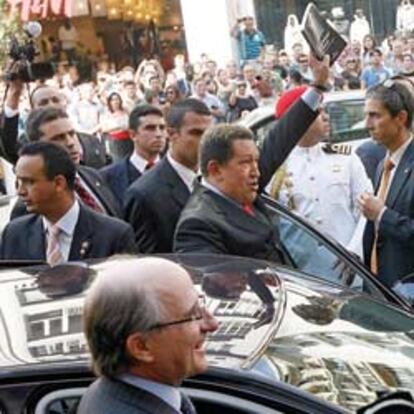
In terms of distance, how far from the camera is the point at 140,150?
6.13 metres

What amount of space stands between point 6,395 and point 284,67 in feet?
55.2

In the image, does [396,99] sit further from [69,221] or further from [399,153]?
[69,221]

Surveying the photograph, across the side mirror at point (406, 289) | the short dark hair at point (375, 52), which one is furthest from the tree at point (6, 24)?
the side mirror at point (406, 289)

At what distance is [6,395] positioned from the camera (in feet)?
7.84

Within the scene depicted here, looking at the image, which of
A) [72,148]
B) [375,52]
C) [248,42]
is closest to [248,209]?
[72,148]

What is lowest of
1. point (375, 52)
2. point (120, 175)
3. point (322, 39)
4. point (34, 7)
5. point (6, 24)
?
point (375, 52)

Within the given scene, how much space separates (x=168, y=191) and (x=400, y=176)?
1028mm

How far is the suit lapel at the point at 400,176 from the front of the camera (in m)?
4.71

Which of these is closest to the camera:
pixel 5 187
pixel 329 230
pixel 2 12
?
pixel 329 230

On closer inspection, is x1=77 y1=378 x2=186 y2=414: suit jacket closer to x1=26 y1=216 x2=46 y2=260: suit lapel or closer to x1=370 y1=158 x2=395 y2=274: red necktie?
x1=26 y1=216 x2=46 y2=260: suit lapel

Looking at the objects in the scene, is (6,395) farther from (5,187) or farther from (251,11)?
(251,11)

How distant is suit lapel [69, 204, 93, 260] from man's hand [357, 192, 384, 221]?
1230mm

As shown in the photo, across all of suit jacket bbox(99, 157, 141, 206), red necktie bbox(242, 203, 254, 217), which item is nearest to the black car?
red necktie bbox(242, 203, 254, 217)

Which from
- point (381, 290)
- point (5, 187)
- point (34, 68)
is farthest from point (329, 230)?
point (5, 187)
